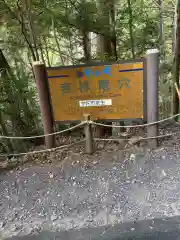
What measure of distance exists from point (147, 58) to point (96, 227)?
2630 mm

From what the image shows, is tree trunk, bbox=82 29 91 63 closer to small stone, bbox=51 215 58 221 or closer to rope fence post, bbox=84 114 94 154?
rope fence post, bbox=84 114 94 154

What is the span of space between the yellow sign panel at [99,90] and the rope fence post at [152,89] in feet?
0.38

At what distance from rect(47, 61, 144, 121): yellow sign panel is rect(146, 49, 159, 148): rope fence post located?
0.38 feet

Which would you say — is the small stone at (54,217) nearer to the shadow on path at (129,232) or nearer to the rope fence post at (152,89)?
the shadow on path at (129,232)

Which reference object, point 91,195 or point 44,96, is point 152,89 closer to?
point 44,96

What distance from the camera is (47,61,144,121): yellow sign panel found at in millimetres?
3826

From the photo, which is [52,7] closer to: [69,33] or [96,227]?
[69,33]

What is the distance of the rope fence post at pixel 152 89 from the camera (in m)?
3.70

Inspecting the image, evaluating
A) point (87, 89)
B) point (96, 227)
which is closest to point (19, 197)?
point (96, 227)

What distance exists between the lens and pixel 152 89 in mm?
3854

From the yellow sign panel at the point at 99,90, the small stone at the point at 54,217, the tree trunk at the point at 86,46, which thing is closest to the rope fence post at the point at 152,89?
the yellow sign panel at the point at 99,90

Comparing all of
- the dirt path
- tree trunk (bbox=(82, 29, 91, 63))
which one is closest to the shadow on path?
the dirt path

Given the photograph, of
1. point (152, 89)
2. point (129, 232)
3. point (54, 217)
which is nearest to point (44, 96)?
point (152, 89)

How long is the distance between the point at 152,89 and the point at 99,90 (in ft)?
2.84
